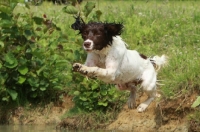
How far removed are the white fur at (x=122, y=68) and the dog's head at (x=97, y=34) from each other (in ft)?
0.42

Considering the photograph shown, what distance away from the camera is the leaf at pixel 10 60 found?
38.2ft

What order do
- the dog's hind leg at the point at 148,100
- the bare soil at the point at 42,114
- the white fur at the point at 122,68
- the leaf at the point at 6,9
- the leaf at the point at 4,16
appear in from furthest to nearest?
the bare soil at the point at 42,114 → the leaf at the point at 4,16 → the leaf at the point at 6,9 → the dog's hind leg at the point at 148,100 → the white fur at the point at 122,68

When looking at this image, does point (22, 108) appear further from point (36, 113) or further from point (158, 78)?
point (158, 78)

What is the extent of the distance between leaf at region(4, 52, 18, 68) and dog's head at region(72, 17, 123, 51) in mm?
2683

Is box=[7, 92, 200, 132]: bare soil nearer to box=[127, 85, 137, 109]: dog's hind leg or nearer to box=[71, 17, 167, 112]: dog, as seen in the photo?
box=[71, 17, 167, 112]: dog

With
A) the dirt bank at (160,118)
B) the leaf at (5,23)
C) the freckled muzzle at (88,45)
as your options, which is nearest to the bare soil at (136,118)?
the dirt bank at (160,118)

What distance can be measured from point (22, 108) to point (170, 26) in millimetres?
3904

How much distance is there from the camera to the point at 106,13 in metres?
15.8

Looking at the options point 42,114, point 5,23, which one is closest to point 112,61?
point 5,23

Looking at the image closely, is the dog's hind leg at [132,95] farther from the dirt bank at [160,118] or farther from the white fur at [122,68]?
the dirt bank at [160,118]

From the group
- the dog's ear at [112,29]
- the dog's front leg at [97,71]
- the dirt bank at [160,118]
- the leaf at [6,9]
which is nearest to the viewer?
the dog's front leg at [97,71]

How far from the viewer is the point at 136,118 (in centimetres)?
1124

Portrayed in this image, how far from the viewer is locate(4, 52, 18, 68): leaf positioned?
11.6 metres

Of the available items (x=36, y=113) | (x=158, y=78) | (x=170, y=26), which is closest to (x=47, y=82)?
(x=36, y=113)
